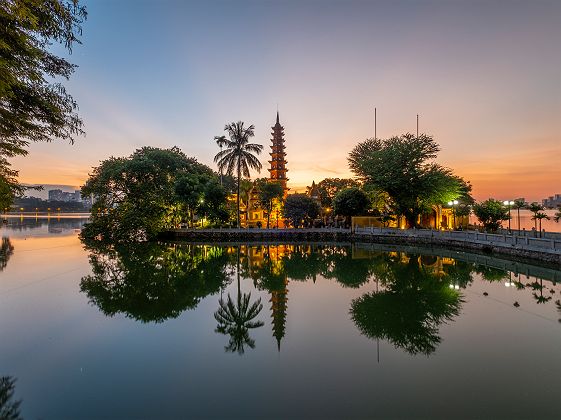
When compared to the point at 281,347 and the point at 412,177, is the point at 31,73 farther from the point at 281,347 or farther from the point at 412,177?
the point at 412,177

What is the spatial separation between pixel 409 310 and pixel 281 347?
494 cm

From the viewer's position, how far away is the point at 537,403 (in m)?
4.88

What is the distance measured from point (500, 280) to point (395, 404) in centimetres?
1335

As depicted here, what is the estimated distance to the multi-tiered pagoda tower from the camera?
6706 cm

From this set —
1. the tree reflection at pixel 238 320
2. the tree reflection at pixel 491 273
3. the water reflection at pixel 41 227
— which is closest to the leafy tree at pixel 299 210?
the tree reflection at pixel 491 273

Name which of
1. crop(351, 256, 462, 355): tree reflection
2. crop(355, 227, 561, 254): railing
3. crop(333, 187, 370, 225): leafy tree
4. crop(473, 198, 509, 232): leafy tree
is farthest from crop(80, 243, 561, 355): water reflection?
crop(333, 187, 370, 225): leafy tree

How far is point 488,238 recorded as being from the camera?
24.7 metres

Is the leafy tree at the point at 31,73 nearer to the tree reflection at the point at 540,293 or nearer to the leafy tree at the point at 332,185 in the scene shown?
the tree reflection at the point at 540,293

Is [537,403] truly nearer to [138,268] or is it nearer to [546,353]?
[546,353]

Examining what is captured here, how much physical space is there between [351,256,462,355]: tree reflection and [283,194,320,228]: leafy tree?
31708mm

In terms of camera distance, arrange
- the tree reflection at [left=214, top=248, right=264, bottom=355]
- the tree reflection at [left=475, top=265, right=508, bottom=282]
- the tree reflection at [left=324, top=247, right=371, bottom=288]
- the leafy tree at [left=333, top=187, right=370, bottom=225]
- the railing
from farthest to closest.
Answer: the leafy tree at [left=333, top=187, right=370, bottom=225]
the railing
the tree reflection at [left=475, top=265, right=508, bottom=282]
the tree reflection at [left=324, top=247, right=371, bottom=288]
the tree reflection at [left=214, top=248, right=264, bottom=355]

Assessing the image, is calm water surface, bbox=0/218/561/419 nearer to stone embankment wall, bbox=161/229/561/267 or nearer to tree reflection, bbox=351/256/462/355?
tree reflection, bbox=351/256/462/355

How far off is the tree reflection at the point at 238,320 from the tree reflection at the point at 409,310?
3.13 metres

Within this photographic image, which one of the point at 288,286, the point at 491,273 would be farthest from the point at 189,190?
the point at 491,273
